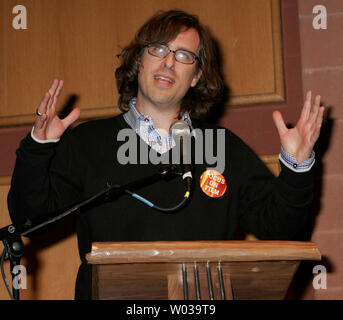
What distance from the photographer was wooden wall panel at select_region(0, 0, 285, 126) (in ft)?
8.25

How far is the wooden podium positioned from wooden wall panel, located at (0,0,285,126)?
49.7 inches

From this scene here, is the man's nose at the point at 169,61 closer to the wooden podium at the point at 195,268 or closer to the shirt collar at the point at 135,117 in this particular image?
the shirt collar at the point at 135,117

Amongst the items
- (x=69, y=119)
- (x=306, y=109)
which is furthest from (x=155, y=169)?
(x=306, y=109)

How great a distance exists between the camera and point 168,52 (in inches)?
81.1

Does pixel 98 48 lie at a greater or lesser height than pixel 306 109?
greater

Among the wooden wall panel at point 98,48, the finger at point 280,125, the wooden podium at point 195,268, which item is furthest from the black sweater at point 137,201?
the wooden wall panel at point 98,48

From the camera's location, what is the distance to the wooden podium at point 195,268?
4.04 ft

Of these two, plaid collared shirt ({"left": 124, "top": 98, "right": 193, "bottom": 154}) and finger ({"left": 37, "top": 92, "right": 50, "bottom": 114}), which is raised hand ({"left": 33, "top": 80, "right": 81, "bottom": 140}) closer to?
finger ({"left": 37, "top": 92, "right": 50, "bottom": 114})

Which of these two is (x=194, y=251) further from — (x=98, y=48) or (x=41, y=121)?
(x=98, y=48)

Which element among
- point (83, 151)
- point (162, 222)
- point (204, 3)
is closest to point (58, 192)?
point (83, 151)

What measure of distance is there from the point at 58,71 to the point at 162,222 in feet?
3.75

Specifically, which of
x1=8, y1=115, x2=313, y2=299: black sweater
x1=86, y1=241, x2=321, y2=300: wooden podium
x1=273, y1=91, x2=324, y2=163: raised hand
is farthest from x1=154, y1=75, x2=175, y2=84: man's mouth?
x1=86, y1=241, x2=321, y2=300: wooden podium

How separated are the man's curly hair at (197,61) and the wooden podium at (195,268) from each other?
94cm

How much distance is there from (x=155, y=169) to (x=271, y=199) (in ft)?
1.45
